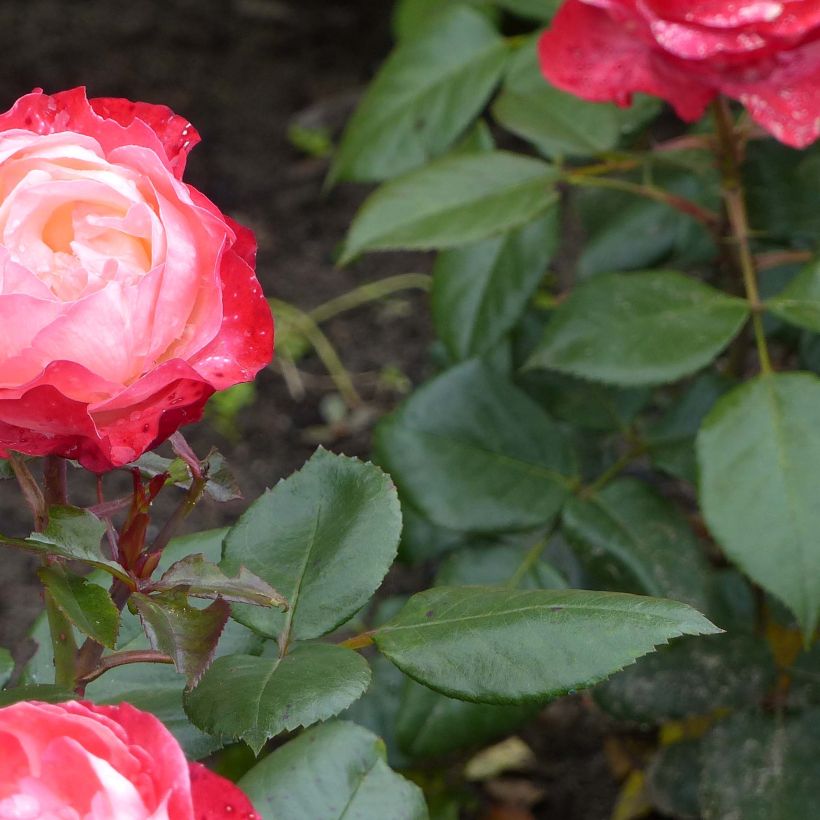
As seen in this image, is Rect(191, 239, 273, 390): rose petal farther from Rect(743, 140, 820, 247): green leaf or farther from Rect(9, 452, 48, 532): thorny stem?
Rect(743, 140, 820, 247): green leaf

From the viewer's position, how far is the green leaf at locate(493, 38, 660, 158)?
1093 mm

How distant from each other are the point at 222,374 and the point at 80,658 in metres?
0.17

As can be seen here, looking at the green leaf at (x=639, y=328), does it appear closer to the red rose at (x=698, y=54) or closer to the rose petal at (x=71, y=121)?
the red rose at (x=698, y=54)

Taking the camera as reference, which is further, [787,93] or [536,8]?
[536,8]

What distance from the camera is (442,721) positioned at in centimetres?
102

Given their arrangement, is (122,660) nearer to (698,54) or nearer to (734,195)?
(698,54)

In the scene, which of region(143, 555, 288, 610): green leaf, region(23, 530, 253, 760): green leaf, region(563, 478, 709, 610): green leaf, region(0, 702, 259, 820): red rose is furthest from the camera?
region(563, 478, 709, 610): green leaf

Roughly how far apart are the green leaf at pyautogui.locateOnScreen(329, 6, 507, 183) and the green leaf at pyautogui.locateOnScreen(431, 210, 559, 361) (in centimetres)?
12

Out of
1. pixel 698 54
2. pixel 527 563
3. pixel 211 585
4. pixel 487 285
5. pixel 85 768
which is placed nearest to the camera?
pixel 85 768

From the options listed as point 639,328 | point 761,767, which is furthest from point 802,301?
point 761,767

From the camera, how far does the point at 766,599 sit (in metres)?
1.17

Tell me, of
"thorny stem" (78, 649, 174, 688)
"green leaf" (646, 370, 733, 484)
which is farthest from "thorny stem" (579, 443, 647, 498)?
"thorny stem" (78, 649, 174, 688)

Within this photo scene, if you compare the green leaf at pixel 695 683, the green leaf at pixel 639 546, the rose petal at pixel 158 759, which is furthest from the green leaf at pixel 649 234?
the rose petal at pixel 158 759

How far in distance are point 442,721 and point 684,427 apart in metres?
0.35
